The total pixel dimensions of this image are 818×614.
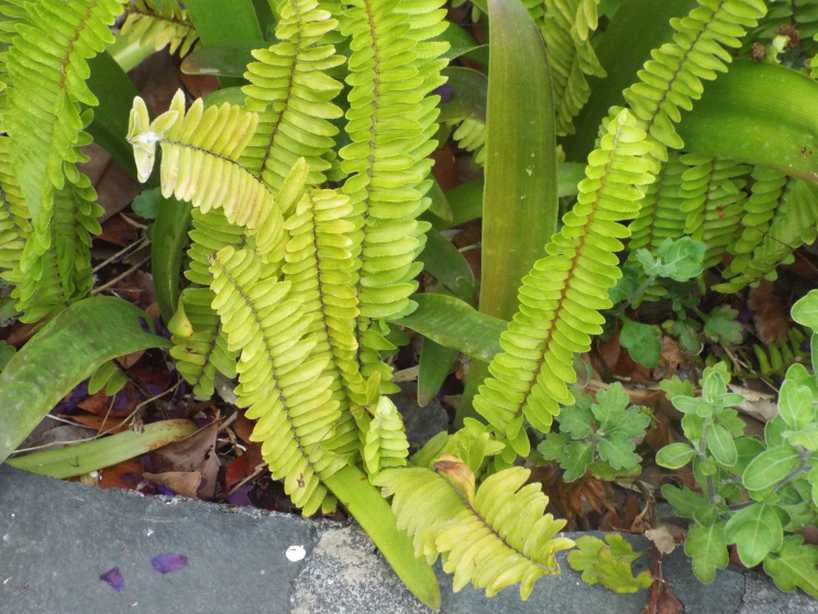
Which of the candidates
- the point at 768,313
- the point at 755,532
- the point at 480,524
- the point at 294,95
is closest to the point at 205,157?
the point at 294,95

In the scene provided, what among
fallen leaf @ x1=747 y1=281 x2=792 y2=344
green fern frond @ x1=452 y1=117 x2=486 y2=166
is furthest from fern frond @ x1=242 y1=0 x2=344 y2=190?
fallen leaf @ x1=747 y1=281 x2=792 y2=344

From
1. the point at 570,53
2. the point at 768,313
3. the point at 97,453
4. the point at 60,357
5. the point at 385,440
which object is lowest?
the point at 768,313

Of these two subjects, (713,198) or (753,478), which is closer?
(753,478)

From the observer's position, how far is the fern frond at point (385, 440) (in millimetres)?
1377

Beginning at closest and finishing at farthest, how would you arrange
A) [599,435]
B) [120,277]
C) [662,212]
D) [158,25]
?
[599,435], [158,25], [662,212], [120,277]

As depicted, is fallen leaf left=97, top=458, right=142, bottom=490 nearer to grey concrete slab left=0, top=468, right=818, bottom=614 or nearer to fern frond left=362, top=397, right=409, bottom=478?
grey concrete slab left=0, top=468, right=818, bottom=614

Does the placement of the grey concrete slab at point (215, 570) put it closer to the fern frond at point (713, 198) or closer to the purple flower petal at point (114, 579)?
the purple flower petal at point (114, 579)

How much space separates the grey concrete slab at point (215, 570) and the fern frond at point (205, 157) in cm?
55

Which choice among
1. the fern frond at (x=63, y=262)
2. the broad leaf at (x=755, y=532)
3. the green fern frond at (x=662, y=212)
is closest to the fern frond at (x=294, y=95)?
the fern frond at (x=63, y=262)

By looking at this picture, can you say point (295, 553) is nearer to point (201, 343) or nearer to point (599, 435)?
point (201, 343)

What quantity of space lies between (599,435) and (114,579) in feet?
2.69

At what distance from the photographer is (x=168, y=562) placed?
59.2 inches

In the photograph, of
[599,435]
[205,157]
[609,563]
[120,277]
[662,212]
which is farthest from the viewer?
[120,277]

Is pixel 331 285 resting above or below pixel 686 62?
below
